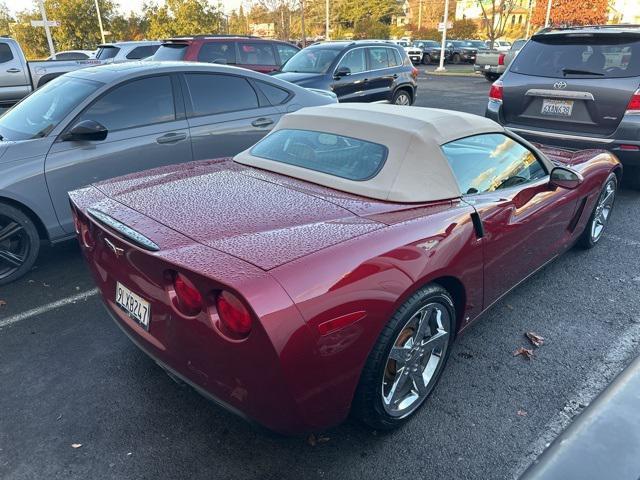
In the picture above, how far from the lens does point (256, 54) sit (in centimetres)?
1080

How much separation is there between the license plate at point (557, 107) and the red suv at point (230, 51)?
667 cm

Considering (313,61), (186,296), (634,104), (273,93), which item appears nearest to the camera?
(186,296)

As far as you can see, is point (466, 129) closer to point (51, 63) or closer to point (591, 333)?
point (591, 333)

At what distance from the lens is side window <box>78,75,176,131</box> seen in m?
4.14

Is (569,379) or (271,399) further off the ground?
(271,399)

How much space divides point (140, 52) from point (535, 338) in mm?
12531

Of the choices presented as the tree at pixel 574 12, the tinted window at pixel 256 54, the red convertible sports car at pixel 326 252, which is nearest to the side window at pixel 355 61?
the tinted window at pixel 256 54

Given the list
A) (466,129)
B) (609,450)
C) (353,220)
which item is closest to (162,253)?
(353,220)

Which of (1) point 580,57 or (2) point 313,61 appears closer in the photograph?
(1) point 580,57

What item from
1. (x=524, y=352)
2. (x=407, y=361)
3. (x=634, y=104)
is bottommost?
(x=524, y=352)

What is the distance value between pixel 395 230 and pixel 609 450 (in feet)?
3.90

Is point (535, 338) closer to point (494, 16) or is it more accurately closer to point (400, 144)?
point (400, 144)

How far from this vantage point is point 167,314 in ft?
6.58

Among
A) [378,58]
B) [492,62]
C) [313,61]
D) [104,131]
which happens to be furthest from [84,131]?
→ [492,62]
